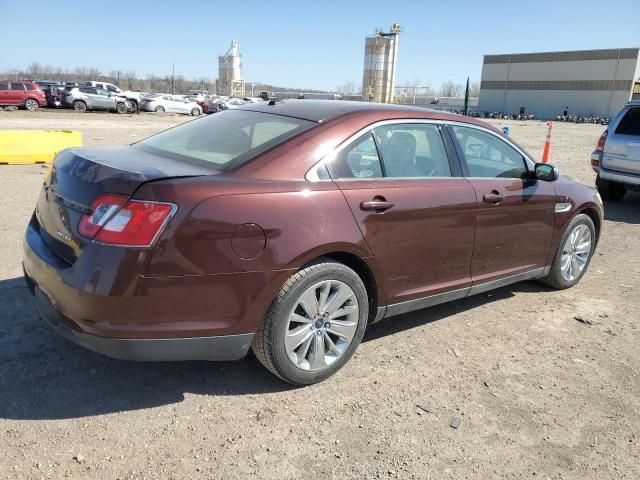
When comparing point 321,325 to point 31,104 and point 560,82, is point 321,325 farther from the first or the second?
point 560,82

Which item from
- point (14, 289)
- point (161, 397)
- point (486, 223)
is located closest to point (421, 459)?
point (161, 397)

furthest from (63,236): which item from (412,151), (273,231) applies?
(412,151)

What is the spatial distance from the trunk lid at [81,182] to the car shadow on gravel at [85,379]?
0.80 meters

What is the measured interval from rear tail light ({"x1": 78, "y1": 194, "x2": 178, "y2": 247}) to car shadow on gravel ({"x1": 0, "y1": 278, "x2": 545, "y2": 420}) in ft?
3.23

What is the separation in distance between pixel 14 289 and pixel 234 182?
104 inches

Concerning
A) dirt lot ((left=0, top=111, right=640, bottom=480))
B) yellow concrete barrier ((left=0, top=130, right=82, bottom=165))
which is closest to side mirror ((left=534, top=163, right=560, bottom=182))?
dirt lot ((left=0, top=111, right=640, bottom=480))

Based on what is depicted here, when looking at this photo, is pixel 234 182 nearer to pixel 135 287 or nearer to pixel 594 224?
pixel 135 287

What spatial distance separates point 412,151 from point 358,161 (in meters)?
0.58

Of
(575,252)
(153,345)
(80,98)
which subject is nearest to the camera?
(153,345)

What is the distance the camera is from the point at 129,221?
8.30 ft

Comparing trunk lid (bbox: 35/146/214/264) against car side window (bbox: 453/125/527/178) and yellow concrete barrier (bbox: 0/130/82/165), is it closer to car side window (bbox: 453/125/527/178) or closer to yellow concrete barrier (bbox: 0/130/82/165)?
car side window (bbox: 453/125/527/178)

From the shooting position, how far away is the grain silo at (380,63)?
3511 inches

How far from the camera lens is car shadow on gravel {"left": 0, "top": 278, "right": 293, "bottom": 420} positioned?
287 cm

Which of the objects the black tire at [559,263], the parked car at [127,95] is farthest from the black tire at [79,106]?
the black tire at [559,263]
